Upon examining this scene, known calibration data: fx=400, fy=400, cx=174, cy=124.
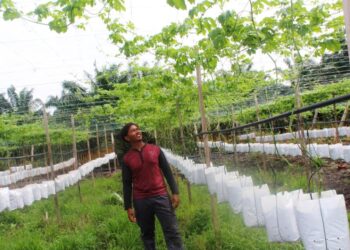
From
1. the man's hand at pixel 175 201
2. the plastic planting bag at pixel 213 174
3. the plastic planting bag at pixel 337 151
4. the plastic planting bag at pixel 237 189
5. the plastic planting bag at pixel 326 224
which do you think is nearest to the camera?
the plastic planting bag at pixel 326 224

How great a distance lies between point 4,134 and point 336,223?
1215cm

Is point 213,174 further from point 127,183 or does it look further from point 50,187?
point 50,187

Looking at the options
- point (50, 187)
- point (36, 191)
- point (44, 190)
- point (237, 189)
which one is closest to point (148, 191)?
point (237, 189)

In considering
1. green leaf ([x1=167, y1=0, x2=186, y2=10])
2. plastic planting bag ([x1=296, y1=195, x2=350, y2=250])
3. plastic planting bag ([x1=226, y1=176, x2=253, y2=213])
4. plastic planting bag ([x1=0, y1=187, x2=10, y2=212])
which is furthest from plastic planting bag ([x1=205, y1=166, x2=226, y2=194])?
plastic planting bag ([x1=0, y1=187, x2=10, y2=212])

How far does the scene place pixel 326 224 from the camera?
1.67 meters

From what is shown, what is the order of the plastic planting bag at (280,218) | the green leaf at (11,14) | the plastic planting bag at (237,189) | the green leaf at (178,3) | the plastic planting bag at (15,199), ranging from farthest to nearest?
1. the plastic planting bag at (15,199)
2. the green leaf at (11,14)
3. the plastic planting bag at (237,189)
4. the green leaf at (178,3)
5. the plastic planting bag at (280,218)

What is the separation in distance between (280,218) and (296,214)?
1.11 feet

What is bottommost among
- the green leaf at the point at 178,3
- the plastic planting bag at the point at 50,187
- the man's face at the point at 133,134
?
the plastic planting bag at the point at 50,187

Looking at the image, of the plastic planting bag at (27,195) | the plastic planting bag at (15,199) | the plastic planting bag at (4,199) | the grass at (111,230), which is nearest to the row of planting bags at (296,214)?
the grass at (111,230)

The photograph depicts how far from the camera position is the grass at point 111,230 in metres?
4.82

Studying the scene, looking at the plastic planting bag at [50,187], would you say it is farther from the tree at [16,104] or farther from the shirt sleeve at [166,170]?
the shirt sleeve at [166,170]

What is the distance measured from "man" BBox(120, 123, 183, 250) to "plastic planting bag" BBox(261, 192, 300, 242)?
5.68 feet

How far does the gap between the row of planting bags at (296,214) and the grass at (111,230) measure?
1.35 meters

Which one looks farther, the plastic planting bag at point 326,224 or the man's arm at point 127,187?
the man's arm at point 127,187
